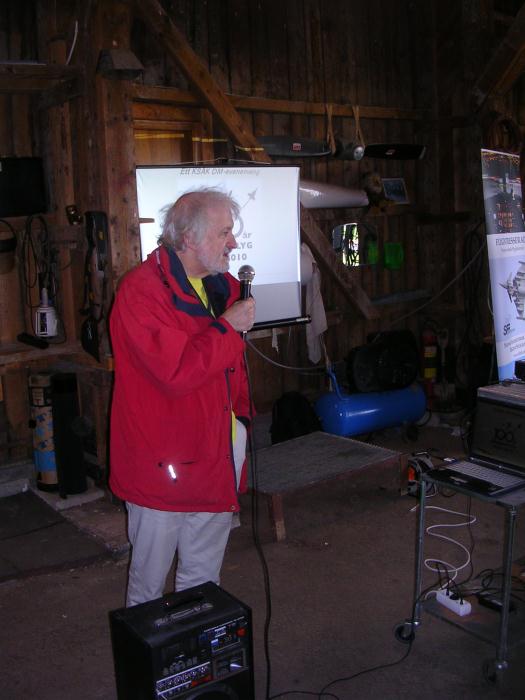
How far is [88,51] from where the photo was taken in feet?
13.5

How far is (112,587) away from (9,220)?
2.36 meters

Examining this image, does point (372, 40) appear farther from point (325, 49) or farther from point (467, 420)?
point (467, 420)

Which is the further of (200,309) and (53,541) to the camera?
(53,541)

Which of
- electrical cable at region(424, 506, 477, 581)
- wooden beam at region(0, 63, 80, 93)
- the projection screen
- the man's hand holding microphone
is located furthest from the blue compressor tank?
the man's hand holding microphone

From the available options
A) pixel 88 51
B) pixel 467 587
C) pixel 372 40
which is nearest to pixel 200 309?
pixel 467 587

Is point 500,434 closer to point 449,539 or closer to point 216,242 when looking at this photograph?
point 449,539

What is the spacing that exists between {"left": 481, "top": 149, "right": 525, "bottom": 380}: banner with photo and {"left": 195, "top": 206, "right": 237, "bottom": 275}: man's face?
1699 mm

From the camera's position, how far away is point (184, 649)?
200 centimetres

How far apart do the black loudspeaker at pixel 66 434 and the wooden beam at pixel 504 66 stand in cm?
431

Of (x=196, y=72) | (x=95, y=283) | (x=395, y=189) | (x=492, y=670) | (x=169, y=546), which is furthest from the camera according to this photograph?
A: (x=395, y=189)

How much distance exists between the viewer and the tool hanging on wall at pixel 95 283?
4.19m

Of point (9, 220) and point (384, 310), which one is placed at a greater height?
point (9, 220)

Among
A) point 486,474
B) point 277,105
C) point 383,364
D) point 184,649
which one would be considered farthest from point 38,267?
point 184,649

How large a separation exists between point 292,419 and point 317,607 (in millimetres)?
2238
